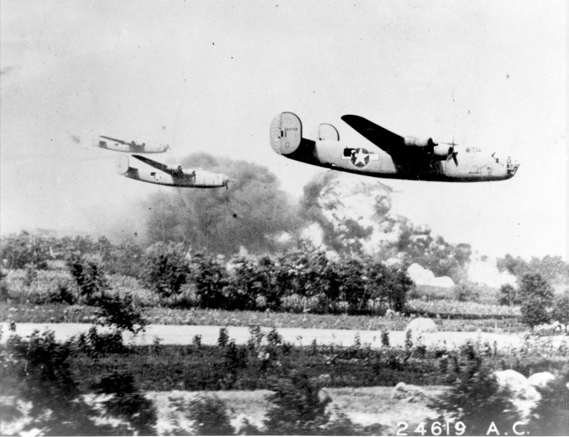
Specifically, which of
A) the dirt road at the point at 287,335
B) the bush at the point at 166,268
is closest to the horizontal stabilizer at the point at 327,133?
the bush at the point at 166,268

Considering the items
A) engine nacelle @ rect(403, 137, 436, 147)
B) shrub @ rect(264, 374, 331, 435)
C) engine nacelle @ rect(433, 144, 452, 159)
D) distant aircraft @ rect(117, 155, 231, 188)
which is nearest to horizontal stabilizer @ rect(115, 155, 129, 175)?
distant aircraft @ rect(117, 155, 231, 188)

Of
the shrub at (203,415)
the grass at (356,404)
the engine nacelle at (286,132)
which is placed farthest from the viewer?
the engine nacelle at (286,132)

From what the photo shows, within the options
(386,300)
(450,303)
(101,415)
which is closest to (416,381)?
(386,300)

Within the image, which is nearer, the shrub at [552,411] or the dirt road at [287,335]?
the shrub at [552,411]

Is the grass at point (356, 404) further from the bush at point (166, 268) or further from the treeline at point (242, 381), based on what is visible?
the bush at point (166, 268)

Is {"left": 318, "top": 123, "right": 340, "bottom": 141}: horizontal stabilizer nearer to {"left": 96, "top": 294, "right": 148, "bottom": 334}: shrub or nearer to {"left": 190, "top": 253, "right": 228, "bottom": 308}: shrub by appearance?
{"left": 190, "top": 253, "right": 228, "bottom": 308}: shrub

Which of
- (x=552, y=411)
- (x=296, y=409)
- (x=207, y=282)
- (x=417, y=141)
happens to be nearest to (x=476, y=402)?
(x=552, y=411)
